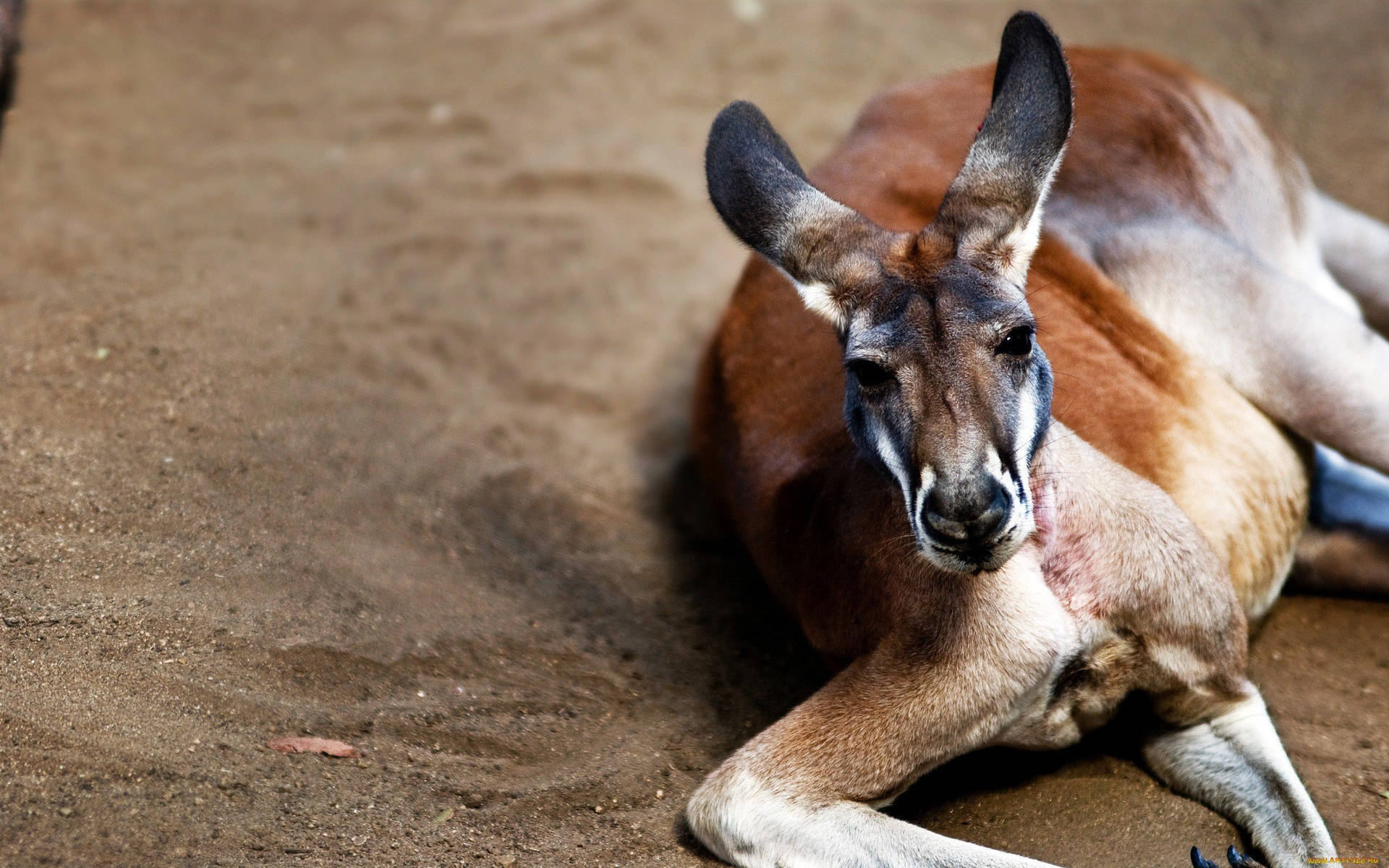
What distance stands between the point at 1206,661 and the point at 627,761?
5.03 feet

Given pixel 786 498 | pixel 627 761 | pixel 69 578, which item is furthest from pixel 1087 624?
pixel 69 578

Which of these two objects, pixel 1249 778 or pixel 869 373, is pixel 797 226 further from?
pixel 1249 778

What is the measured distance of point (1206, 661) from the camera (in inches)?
124

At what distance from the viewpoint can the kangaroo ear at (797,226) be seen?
10.00 feet

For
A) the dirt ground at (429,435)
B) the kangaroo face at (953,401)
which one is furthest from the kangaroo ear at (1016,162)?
the dirt ground at (429,435)

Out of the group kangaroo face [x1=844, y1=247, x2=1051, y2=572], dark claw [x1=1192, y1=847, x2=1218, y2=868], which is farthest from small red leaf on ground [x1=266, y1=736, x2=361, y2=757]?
dark claw [x1=1192, y1=847, x2=1218, y2=868]

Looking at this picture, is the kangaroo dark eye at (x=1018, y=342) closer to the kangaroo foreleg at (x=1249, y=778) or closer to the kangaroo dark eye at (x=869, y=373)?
the kangaroo dark eye at (x=869, y=373)

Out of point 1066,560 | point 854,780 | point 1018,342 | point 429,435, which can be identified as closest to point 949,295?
point 1018,342

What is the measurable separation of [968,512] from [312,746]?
174 cm

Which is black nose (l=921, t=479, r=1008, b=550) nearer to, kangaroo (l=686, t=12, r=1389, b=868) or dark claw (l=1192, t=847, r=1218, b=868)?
kangaroo (l=686, t=12, r=1389, b=868)

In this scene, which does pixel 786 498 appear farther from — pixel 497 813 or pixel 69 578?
pixel 69 578

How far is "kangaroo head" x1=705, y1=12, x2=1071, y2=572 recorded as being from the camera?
104 inches

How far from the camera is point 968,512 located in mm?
2564

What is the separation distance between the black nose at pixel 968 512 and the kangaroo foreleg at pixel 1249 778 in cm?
119
